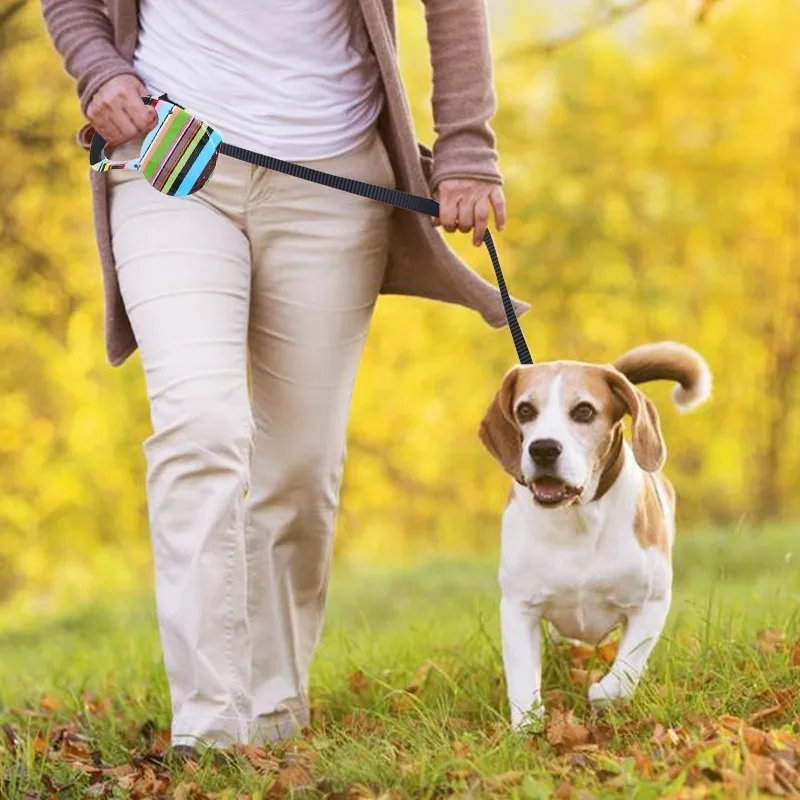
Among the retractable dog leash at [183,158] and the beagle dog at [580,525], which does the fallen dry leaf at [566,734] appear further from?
the retractable dog leash at [183,158]

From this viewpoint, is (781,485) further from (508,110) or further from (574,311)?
(508,110)

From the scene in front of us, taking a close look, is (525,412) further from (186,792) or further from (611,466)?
(186,792)

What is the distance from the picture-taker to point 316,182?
3545 millimetres

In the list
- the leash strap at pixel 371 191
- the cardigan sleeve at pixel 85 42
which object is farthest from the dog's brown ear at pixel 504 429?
the cardigan sleeve at pixel 85 42

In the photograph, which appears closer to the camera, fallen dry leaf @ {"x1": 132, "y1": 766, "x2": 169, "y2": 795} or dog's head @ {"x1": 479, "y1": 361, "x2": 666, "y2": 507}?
fallen dry leaf @ {"x1": 132, "y1": 766, "x2": 169, "y2": 795}

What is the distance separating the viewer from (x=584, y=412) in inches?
135

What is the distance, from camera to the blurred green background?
13984 mm

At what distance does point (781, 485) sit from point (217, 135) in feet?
43.4

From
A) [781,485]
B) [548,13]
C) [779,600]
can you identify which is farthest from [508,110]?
[779,600]

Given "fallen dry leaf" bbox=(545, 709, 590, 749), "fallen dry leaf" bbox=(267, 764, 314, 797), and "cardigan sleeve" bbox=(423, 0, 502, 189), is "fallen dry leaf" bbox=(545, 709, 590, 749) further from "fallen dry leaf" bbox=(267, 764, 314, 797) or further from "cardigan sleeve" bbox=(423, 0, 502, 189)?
"cardigan sleeve" bbox=(423, 0, 502, 189)

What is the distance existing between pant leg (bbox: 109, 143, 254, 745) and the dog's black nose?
65 centimetres

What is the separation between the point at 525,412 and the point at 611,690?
680 millimetres

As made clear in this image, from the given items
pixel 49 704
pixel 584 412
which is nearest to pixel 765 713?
pixel 584 412

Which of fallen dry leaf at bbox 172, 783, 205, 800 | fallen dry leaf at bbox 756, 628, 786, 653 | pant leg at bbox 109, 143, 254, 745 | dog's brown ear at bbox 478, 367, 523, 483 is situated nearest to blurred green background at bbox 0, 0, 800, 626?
fallen dry leaf at bbox 756, 628, 786, 653
